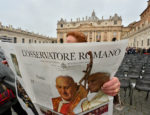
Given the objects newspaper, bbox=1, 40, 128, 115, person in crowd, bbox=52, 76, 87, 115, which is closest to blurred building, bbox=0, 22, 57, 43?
newspaper, bbox=1, 40, 128, 115

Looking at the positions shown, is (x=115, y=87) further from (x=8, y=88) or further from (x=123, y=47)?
(x=8, y=88)

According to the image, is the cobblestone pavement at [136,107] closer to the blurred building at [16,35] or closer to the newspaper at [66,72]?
the newspaper at [66,72]

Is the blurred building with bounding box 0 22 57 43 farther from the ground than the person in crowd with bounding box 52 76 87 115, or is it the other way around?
the blurred building with bounding box 0 22 57 43

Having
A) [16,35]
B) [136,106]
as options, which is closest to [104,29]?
[16,35]

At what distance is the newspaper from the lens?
0.48 metres

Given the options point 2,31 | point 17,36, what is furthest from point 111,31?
point 2,31

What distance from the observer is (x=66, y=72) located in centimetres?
49

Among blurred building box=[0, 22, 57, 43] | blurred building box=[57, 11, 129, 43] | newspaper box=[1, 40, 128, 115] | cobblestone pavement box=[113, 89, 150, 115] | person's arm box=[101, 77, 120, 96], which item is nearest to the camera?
newspaper box=[1, 40, 128, 115]

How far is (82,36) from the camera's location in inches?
32.6

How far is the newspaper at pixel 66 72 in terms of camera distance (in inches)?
18.7

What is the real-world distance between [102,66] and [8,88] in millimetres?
884

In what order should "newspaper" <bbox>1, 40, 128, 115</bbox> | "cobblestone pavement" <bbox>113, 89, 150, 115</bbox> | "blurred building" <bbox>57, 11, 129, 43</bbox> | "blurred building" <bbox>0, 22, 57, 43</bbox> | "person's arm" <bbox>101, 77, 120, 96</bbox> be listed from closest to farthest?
1. "newspaper" <bbox>1, 40, 128, 115</bbox>
2. "person's arm" <bbox>101, 77, 120, 96</bbox>
3. "cobblestone pavement" <bbox>113, 89, 150, 115</bbox>
4. "blurred building" <bbox>0, 22, 57, 43</bbox>
5. "blurred building" <bbox>57, 11, 129, 43</bbox>

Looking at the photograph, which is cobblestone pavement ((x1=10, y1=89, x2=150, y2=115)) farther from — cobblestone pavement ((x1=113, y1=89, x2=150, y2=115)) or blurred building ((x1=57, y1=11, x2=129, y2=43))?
blurred building ((x1=57, y1=11, x2=129, y2=43))

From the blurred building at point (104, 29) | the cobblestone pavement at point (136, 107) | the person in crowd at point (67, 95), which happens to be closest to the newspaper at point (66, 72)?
the person in crowd at point (67, 95)
